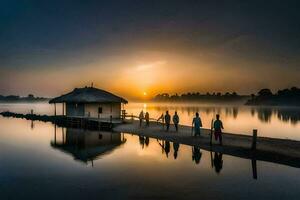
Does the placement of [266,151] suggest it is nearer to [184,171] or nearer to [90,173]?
[184,171]

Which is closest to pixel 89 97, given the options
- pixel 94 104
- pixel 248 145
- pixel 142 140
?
pixel 94 104

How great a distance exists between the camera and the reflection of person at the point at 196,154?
22125 mm

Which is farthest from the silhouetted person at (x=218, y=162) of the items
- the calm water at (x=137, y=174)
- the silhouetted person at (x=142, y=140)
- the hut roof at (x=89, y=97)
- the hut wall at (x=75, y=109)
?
the hut wall at (x=75, y=109)

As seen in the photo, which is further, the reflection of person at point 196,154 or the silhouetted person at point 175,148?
the silhouetted person at point 175,148

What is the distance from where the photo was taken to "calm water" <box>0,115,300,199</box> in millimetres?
14492

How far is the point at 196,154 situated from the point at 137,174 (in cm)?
707

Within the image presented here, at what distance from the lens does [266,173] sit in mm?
17750

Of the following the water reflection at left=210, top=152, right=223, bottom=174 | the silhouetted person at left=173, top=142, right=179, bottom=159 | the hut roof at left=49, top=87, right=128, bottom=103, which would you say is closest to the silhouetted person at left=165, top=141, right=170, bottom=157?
the silhouetted person at left=173, top=142, right=179, bottom=159

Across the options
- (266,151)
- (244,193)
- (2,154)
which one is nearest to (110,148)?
(2,154)

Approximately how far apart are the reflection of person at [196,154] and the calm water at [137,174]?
71 millimetres

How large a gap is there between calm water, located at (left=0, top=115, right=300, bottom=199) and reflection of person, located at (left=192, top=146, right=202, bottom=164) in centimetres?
7

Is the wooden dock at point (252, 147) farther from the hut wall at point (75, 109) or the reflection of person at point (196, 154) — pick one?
the hut wall at point (75, 109)

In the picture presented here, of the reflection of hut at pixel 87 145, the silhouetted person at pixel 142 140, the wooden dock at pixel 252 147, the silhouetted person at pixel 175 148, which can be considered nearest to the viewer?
the wooden dock at pixel 252 147

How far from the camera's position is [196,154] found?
23.9m
